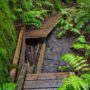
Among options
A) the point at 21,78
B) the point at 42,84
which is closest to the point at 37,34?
the point at 21,78

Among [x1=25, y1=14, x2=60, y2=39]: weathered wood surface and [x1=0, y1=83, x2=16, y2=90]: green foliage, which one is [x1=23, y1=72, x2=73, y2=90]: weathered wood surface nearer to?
[x1=0, y1=83, x2=16, y2=90]: green foliage

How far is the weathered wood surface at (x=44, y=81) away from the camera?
21.0 ft

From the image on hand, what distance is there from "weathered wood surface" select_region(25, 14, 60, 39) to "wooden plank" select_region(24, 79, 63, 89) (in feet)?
15.4

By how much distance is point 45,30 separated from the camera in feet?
39.2

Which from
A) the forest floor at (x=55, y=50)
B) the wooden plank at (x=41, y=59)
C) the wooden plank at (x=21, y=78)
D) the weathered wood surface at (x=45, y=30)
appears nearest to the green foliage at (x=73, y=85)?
the wooden plank at (x=21, y=78)

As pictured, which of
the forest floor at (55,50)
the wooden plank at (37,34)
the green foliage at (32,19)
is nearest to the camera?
the forest floor at (55,50)

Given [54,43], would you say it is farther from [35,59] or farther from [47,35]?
[35,59]

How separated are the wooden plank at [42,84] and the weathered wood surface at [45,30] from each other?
469 cm

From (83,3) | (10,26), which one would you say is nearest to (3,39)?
(10,26)

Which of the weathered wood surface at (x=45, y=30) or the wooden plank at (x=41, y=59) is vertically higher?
the wooden plank at (x=41, y=59)

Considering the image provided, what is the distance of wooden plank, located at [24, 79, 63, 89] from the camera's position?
6.42 m

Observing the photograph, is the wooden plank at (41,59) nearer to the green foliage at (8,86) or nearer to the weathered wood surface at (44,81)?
the weathered wood surface at (44,81)

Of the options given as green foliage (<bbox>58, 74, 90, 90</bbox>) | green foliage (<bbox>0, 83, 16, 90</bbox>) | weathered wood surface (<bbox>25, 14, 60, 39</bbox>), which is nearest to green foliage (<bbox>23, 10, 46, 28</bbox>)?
weathered wood surface (<bbox>25, 14, 60, 39</bbox>)

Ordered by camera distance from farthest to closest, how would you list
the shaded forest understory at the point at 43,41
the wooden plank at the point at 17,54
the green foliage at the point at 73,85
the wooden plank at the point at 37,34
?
the wooden plank at the point at 37,34 → the shaded forest understory at the point at 43,41 → the wooden plank at the point at 17,54 → the green foliage at the point at 73,85
